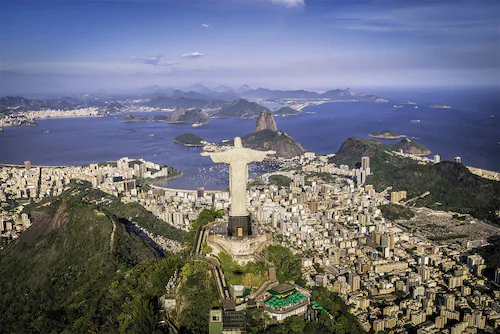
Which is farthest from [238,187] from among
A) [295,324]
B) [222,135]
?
[222,135]

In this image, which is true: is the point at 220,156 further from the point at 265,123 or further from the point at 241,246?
the point at 265,123

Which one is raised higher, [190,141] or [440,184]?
[190,141]

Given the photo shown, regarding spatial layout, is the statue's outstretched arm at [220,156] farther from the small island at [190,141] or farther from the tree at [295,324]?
the small island at [190,141]

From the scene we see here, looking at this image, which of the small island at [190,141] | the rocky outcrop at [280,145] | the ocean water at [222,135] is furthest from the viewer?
the small island at [190,141]

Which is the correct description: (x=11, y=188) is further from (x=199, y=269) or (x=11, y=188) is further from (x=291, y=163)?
(x=199, y=269)

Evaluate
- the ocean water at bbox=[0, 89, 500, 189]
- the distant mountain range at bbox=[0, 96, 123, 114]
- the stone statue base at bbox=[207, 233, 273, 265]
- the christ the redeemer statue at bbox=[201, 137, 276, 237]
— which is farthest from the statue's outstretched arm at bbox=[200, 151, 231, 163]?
the distant mountain range at bbox=[0, 96, 123, 114]

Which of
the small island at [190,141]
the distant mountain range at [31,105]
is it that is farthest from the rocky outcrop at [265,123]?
the distant mountain range at [31,105]

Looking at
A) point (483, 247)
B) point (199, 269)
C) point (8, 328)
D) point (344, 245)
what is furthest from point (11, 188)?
point (483, 247)
